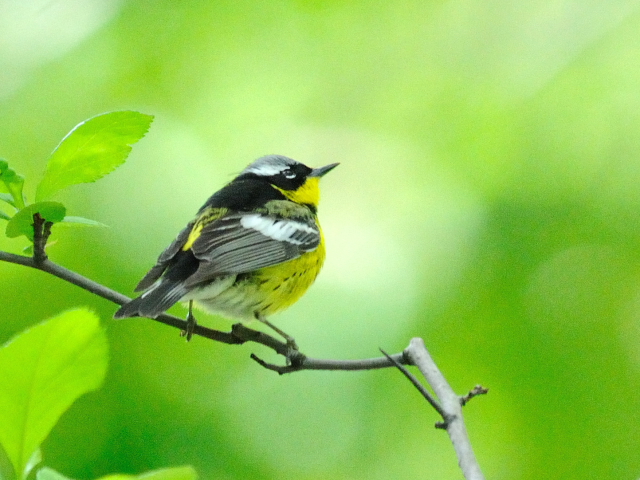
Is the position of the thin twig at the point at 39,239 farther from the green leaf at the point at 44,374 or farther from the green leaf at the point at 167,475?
the green leaf at the point at 167,475

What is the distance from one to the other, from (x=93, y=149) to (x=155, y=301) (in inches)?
35.8

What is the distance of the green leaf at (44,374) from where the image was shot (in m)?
0.90

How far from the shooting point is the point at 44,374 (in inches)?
36.2

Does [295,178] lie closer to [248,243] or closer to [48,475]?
[248,243]

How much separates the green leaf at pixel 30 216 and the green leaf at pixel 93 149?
39 millimetres

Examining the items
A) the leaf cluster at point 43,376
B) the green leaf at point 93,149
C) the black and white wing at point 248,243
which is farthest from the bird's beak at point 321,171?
the leaf cluster at point 43,376

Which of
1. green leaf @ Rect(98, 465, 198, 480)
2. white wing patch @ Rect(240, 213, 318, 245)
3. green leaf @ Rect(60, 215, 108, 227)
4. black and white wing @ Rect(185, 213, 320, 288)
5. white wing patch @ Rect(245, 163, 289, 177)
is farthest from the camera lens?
white wing patch @ Rect(245, 163, 289, 177)

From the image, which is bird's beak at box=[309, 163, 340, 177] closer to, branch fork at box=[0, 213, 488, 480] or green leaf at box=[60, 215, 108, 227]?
branch fork at box=[0, 213, 488, 480]

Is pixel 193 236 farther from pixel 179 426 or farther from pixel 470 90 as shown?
pixel 470 90

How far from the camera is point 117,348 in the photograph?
361cm

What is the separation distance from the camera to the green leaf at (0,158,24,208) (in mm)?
1502

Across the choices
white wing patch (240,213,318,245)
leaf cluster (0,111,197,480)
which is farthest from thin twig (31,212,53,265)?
white wing patch (240,213,318,245)

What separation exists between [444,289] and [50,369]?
3.06 metres

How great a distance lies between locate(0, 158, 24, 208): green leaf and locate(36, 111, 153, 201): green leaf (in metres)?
0.05
